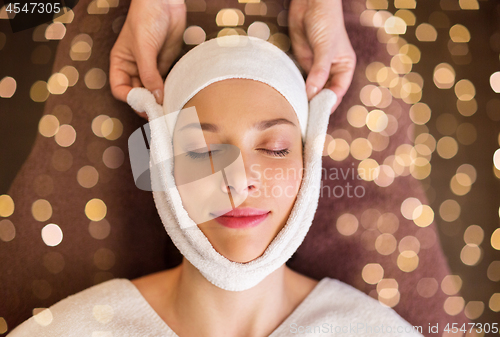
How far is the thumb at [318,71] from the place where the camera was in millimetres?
893

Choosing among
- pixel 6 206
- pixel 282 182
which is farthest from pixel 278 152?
pixel 6 206

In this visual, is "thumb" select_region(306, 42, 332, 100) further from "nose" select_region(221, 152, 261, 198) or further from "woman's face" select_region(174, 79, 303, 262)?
"nose" select_region(221, 152, 261, 198)

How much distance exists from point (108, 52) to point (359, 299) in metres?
1.04

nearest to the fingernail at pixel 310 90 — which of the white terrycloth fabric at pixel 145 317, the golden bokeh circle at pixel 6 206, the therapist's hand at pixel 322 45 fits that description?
the therapist's hand at pixel 322 45

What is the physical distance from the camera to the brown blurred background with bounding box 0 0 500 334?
1005 millimetres

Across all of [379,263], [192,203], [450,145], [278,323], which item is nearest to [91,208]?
[192,203]

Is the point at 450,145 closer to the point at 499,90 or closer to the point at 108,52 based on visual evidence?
the point at 499,90

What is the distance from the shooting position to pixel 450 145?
106 cm

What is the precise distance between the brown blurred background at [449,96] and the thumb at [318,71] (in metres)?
0.17

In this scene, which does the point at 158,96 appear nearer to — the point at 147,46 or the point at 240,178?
the point at 147,46

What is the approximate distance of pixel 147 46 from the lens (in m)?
0.90

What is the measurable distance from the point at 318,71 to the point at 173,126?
43 cm

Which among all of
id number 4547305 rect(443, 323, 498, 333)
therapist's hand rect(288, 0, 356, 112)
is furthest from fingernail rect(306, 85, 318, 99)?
id number 4547305 rect(443, 323, 498, 333)

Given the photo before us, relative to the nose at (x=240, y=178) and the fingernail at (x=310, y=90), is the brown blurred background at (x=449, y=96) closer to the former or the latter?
the fingernail at (x=310, y=90)
